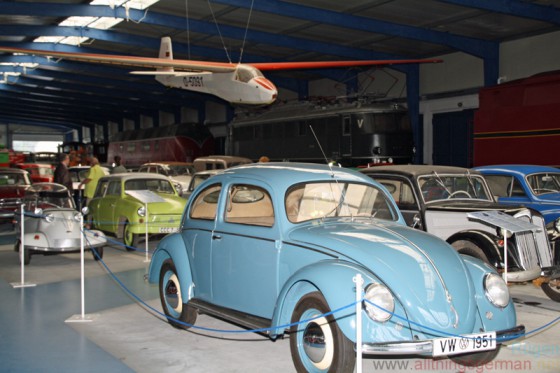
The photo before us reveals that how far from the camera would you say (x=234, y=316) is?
6.15m

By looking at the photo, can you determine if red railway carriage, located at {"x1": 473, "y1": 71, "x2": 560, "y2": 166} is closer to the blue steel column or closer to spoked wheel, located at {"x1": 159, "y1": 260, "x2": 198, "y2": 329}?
the blue steel column

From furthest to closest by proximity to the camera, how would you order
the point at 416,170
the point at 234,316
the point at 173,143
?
the point at 173,143 < the point at 416,170 < the point at 234,316

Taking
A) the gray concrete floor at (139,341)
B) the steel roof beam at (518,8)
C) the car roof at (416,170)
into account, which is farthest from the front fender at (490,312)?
the steel roof beam at (518,8)

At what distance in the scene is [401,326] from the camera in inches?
198

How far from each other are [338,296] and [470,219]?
4.01 m

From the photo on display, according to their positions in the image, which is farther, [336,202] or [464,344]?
[336,202]

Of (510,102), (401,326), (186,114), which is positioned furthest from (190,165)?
(186,114)

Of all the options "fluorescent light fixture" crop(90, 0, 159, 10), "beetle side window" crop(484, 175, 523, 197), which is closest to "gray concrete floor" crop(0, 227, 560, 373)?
"beetle side window" crop(484, 175, 523, 197)

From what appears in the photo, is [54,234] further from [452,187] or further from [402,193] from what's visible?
[452,187]

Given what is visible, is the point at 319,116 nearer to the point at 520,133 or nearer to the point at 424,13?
the point at 424,13

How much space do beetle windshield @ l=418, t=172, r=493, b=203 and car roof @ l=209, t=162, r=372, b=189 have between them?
3070 millimetres

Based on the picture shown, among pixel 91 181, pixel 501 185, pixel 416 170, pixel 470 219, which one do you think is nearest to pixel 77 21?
pixel 91 181

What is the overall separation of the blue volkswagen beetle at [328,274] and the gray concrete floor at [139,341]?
→ 14.6 inches

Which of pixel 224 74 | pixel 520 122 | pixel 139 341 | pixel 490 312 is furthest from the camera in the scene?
pixel 224 74
